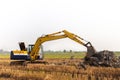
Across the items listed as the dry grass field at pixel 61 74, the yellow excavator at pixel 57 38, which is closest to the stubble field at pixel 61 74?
the dry grass field at pixel 61 74

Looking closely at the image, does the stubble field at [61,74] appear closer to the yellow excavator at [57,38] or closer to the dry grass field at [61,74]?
the dry grass field at [61,74]

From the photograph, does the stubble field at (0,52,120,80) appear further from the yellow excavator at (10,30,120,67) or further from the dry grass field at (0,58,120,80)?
the yellow excavator at (10,30,120,67)

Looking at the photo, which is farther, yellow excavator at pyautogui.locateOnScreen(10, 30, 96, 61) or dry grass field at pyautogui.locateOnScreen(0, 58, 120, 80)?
yellow excavator at pyautogui.locateOnScreen(10, 30, 96, 61)

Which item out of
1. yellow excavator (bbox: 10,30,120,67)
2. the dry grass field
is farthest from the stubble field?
yellow excavator (bbox: 10,30,120,67)

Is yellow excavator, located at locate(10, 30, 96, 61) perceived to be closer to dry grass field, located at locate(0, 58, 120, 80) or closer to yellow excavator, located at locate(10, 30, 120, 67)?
yellow excavator, located at locate(10, 30, 120, 67)

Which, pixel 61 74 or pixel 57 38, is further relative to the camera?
pixel 57 38

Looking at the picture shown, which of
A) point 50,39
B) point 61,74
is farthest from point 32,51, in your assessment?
point 61,74

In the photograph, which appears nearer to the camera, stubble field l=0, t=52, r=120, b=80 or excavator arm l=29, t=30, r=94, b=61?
stubble field l=0, t=52, r=120, b=80

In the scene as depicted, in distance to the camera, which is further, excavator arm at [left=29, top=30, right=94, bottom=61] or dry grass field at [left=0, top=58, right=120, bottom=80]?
excavator arm at [left=29, top=30, right=94, bottom=61]

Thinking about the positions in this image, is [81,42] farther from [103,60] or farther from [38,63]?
[38,63]

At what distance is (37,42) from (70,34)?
395cm

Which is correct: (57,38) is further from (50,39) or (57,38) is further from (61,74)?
(61,74)

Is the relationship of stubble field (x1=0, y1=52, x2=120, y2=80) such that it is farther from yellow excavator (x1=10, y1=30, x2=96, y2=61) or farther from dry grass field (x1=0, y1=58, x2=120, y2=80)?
yellow excavator (x1=10, y1=30, x2=96, y2=61)

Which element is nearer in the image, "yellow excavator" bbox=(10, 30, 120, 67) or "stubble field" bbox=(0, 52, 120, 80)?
"stubble field" bbox=(0, 52, 120, 80)
